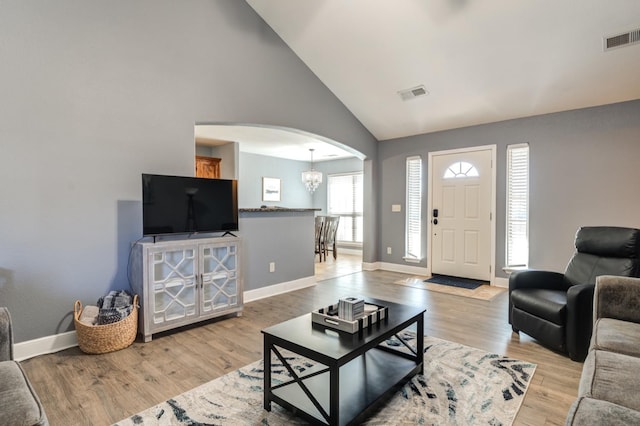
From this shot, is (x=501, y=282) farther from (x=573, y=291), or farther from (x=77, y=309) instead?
(x=77, y=309)

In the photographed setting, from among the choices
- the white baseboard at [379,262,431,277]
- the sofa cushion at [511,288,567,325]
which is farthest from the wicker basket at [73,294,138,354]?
the white baseboard at [379,262,431,277]

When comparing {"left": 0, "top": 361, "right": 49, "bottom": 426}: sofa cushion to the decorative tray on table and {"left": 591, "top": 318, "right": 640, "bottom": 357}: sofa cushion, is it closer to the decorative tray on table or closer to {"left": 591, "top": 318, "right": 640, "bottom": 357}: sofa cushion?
the decorative tray on table

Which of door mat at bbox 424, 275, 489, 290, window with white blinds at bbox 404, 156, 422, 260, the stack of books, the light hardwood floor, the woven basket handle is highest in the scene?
window with white blinds at bbox 404, 156, 422, 260

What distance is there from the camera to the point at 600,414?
43.4 inches

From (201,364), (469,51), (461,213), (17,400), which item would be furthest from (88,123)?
(461,213)

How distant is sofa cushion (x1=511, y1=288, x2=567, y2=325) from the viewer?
2.58 m

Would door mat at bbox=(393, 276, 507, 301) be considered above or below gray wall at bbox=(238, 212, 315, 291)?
below

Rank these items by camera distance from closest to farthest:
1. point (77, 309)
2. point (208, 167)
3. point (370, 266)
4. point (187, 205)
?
point (77, 309) < point (187, 205) < point (370, 266) < point (208, 167)

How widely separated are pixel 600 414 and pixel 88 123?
3.67 m

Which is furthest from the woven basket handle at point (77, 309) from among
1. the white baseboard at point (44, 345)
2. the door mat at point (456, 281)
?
the door mat at point (456, 281)

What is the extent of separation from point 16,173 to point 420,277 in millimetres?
5146

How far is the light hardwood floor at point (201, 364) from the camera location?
1.95 m

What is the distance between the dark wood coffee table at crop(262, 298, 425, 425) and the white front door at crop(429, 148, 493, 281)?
3.38 metres

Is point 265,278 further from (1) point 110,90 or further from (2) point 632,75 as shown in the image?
(2) point 632,75
